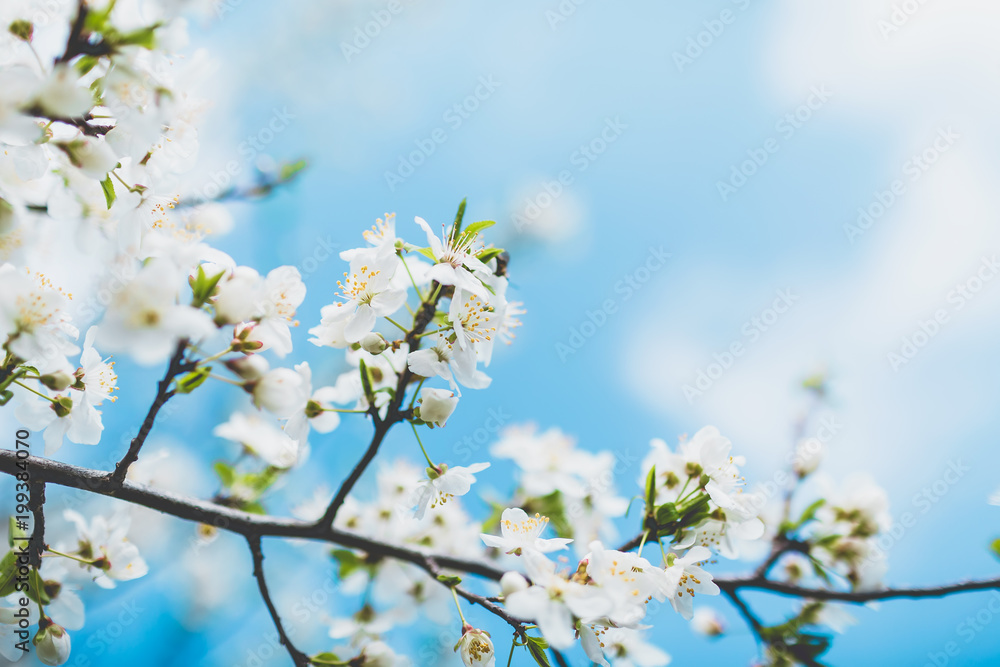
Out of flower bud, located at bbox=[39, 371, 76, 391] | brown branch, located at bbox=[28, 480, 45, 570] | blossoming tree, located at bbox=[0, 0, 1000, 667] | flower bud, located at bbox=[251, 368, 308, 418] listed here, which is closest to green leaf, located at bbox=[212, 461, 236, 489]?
blossoming tree, located at bbox=[0, 0, 1000, 667]

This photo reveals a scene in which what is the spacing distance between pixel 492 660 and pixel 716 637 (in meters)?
1.73

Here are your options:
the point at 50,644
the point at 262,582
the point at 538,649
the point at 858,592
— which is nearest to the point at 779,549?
the point at 858,592

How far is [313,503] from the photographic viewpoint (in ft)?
8.87

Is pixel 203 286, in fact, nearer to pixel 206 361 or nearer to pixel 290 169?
pixel 206 361

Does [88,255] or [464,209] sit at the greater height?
[88,255]

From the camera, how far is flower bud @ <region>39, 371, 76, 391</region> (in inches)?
51.4

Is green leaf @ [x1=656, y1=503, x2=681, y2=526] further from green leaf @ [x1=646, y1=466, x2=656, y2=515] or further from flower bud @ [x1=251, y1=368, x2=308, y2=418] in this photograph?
flower bud @ [x1=251, y1=368, x2=308, y2=418]

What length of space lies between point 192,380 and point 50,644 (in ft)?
2.95

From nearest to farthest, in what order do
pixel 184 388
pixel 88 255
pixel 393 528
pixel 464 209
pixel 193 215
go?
pixel 184 388 → pixel 464 209 → pixel 88 255 → pixel 193 215 → pixel 393 528

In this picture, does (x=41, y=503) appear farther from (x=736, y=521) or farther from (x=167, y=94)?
(x=736, y=521)

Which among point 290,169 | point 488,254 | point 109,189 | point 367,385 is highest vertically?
point 290,169

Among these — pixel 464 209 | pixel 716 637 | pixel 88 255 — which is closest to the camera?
pixel 464 209

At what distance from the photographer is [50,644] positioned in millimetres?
1443

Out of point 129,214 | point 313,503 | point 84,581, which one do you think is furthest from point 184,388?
point 313,503
